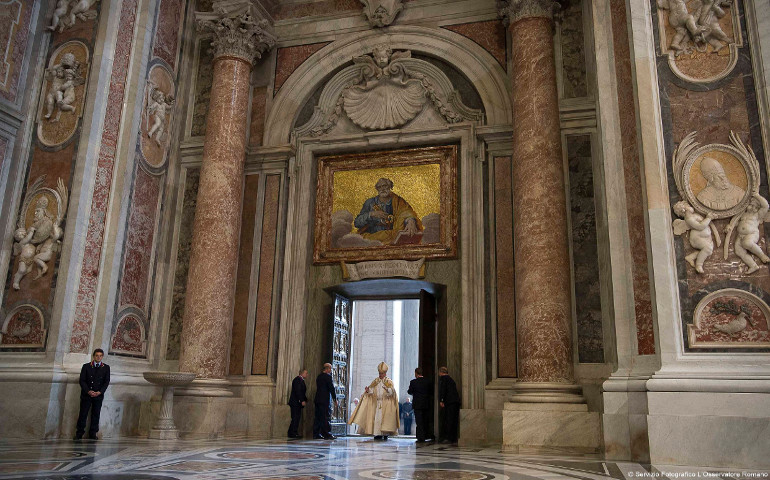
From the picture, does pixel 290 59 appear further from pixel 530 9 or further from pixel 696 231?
pixel 696 231

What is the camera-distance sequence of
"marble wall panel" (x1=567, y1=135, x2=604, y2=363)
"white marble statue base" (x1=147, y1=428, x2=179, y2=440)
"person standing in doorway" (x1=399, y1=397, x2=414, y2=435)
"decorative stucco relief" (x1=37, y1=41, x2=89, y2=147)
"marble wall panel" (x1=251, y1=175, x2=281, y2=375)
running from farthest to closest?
"person standing in doorway" (x1=399, y1=397, x2=414, y2=435) → "marble wall panel" (x1=251, y1=175, x2=281, y2=375) → "decorative stucco relief" (x1=37, y1=41, x2=89, y2=147) → "marble wall panel" (x1=567, y1=135, x2=604, y2=363) → "white marble statue base" (x1=147, y1=428, x2=179, y2=440)

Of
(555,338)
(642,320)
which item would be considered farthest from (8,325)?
(642,320)

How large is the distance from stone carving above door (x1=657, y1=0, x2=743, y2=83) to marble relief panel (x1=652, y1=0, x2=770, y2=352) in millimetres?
10

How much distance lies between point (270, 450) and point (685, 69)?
5.76 meters

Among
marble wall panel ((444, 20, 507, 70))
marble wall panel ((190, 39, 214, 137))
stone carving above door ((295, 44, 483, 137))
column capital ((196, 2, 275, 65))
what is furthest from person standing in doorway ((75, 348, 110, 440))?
marble wall panel ((444, 20, 507, 70))

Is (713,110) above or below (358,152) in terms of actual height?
below

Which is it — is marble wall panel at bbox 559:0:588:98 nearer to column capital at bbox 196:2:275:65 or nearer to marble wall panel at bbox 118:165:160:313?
column capital at bbox 196:2:275:65

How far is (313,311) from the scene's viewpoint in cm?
1028

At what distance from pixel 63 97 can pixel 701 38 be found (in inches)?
325

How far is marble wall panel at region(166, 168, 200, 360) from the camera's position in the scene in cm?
1015

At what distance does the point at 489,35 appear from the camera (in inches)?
410

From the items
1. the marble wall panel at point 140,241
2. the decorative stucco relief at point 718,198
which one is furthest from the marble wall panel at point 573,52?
the marble wall panel at point 140,241

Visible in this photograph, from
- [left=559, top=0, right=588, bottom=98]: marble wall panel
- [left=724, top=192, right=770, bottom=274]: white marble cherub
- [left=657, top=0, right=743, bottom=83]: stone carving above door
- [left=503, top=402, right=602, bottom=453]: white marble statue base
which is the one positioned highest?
[left=559, top=0, right=588, bottom=98]: marble wall panel

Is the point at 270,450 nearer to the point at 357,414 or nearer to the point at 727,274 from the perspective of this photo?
A: the point at 357,414
